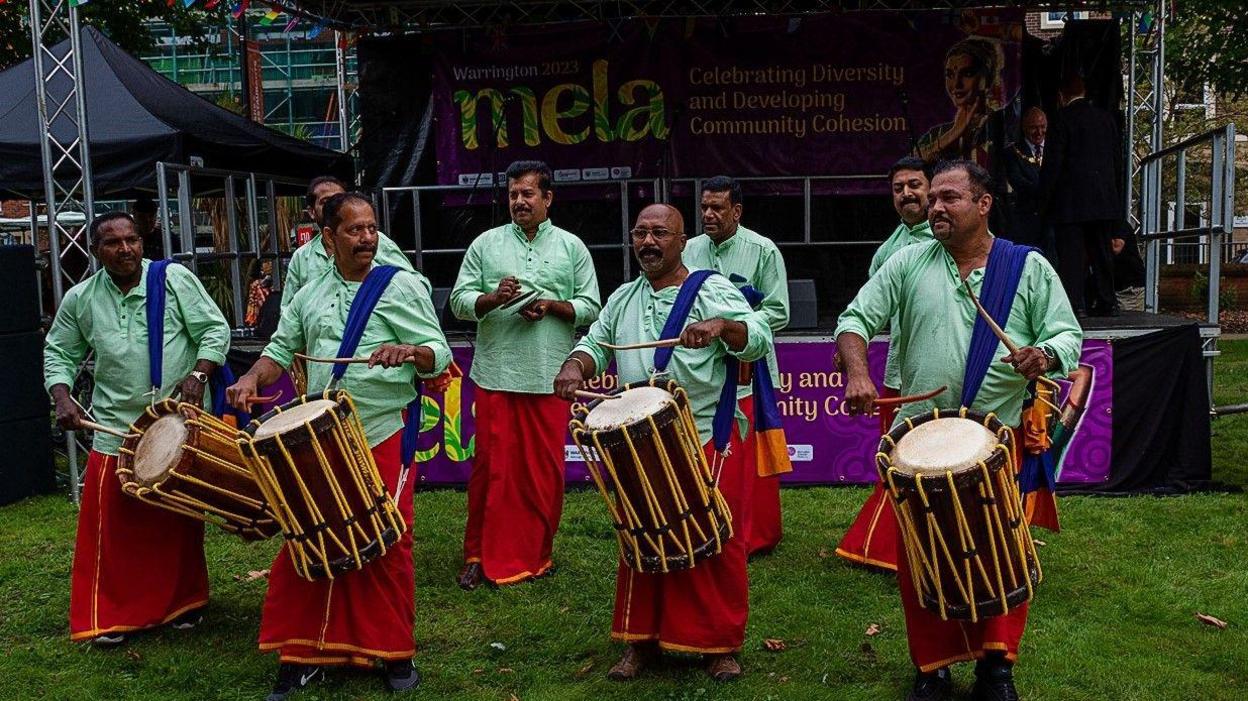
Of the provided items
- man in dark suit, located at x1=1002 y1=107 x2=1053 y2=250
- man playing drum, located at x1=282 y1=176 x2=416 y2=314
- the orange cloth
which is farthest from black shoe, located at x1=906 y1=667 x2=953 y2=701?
man in dark suit, located at x1=1002 y1=107 x2=1053 y2=250

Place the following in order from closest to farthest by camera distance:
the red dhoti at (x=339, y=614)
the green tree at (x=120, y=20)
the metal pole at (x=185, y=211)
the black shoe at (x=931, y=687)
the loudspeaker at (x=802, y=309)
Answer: the black shoe at (x=931, y=687) < the red dhoti at (x=339, y=614) < the loudspeaker at (x=802, y=309) < the metal pole at (x=185, y=211) < the green tree at (x=120, y=20)

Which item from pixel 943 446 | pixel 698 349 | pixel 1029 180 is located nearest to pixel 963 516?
pixel 943 446

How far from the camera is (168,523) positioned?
5406mm

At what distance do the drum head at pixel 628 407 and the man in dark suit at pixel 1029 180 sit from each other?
6.34 meters

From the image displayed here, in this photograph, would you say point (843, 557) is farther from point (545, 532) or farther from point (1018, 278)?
point (1018, 278)

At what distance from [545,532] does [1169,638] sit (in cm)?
292

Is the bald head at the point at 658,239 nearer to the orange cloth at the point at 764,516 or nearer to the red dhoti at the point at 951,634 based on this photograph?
the red dhoti at the point at 951,634

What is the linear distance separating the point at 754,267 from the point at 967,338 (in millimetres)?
2436

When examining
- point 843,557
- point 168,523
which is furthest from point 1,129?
point 843,557

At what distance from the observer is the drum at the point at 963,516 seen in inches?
147

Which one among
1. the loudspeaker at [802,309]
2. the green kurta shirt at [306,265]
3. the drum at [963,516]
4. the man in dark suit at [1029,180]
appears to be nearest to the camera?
the drum at [963,516]

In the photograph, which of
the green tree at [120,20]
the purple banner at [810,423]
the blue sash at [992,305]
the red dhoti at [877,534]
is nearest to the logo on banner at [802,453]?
the purple banner at [810,423]

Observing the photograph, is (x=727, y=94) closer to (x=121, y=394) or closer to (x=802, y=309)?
(x=802, y=309)

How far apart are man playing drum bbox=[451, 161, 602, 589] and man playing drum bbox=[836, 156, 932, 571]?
1526mm
